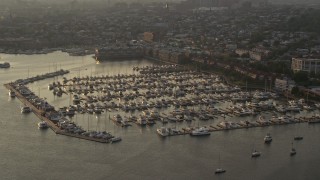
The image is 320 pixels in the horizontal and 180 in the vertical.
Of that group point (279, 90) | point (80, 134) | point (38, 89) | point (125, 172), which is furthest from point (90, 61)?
point (125, 172)

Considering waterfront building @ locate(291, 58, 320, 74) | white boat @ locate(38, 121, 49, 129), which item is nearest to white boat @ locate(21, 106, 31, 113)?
white boat @ locate(38, 121, 49, 129)

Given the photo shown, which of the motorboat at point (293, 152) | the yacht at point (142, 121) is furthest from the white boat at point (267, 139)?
the yacht at point (142, 121)

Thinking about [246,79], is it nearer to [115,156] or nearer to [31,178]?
[115,156]

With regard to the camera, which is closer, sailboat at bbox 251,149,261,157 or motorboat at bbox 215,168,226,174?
motorboat at bbox 215,168,226,174

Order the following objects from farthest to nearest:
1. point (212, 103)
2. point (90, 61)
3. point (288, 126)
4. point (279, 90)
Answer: point (90, 61) < point (279, 90) < point (212, 103) < point (288, 126)

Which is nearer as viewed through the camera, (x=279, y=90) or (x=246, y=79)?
(x=279, y=90)

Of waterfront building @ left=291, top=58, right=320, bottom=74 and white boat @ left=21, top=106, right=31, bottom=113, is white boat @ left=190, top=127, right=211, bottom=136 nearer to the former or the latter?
white boat @ left=21, top=106, right=31, bottom=113

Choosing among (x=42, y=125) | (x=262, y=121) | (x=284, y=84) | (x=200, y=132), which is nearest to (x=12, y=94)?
(x=42, y=125)

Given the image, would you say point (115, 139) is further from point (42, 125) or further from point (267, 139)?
point (267, 139)
